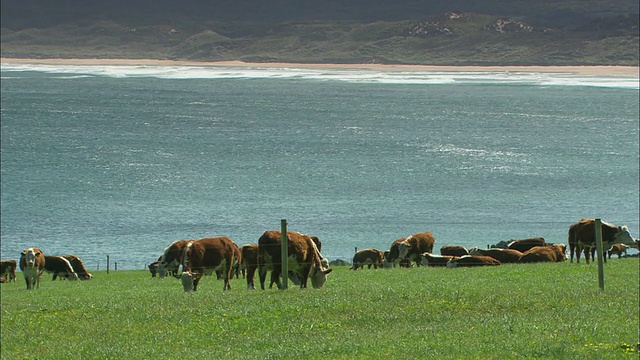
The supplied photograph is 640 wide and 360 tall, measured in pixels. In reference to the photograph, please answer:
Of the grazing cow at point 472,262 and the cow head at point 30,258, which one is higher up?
the cow head at point 30,258

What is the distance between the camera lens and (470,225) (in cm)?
5959

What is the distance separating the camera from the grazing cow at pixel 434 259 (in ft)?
114

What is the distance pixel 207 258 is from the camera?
24672mm

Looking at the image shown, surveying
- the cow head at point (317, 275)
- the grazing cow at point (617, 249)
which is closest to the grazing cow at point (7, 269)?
the cow head at point (317, 275)

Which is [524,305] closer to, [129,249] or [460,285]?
[460,285]

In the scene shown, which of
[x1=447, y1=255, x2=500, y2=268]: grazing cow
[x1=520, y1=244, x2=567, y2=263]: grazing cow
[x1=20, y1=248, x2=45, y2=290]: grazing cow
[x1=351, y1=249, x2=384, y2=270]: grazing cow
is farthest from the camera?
[x1=351, y1=249, x2=384, y2=270]: grazing cow

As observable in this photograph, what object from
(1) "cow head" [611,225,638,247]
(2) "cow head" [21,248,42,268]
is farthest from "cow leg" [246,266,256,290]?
(1) "cow head" [611,225,638,247]

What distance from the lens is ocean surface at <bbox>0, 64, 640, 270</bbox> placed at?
59281 mm

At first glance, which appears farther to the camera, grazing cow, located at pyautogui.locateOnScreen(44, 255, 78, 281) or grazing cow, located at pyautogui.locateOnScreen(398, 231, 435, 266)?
grazing cow, located at pyautogui.locateOnScreen(44, 255, 78, 281)

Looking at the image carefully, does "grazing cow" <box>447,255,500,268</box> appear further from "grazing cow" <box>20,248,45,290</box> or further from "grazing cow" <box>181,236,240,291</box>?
"grazing cow" <box>20,248,45,290</box>

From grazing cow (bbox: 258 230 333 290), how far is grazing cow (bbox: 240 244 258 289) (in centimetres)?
170

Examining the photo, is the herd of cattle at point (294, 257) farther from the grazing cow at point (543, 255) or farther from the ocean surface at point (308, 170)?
the ocean surface at point (308, 170)

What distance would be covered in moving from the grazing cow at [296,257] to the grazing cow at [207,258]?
1724 mm

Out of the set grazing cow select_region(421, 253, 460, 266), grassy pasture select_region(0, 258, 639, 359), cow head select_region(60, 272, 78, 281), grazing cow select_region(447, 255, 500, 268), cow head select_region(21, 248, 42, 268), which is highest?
grassy pasture select_region(0, 258, 639, 359)
